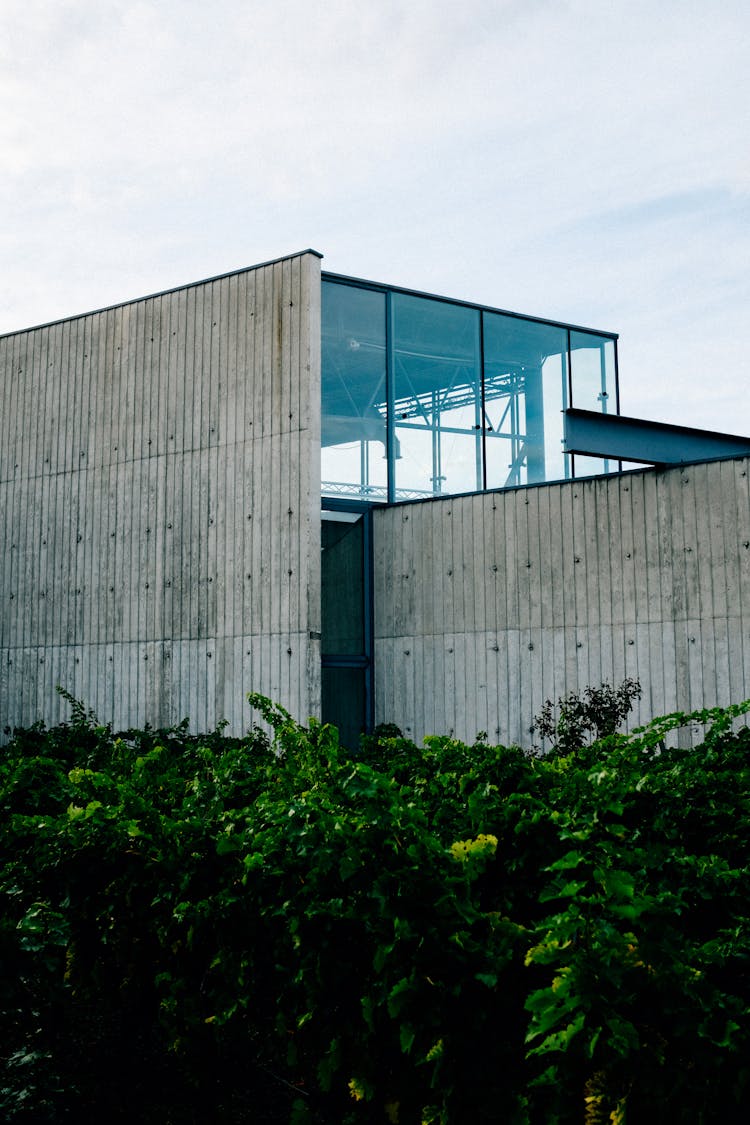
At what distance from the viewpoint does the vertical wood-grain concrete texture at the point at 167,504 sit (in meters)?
14.0

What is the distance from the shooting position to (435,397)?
15977 mm

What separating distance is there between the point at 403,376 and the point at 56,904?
12203mm

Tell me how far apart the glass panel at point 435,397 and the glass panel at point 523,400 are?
273 millimetres

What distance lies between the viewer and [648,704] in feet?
40.2

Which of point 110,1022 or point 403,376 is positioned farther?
point 403,376

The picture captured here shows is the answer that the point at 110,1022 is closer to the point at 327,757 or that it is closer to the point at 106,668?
the point at 327,757

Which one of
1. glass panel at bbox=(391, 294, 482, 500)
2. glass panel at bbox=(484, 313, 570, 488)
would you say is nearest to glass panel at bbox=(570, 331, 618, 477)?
glass panel at bbox=(484, 313, 570, 488)

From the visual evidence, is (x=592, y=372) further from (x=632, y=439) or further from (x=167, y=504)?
(x=167, y=504)

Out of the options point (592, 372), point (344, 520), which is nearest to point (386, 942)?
point (344, 520)

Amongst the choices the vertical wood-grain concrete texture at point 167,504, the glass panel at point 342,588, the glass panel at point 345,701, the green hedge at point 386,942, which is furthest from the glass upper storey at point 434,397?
the green hedge at point 386,942

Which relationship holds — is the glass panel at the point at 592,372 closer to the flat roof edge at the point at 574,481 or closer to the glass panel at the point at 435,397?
the glass panel at the point at 435,397

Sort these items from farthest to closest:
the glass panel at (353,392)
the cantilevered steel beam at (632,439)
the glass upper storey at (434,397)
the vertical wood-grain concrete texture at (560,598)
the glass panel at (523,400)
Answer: the glass panel at (523,400) < the glass upper storey at (434,397) < the glass panel at (353,392) < the cantilevered steel beam at (632,439) < the vertical wood-grain concrete texture at (560,598)

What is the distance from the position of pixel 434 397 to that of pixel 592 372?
3351 mm

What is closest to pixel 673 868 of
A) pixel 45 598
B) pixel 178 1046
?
pixel 178 1046
